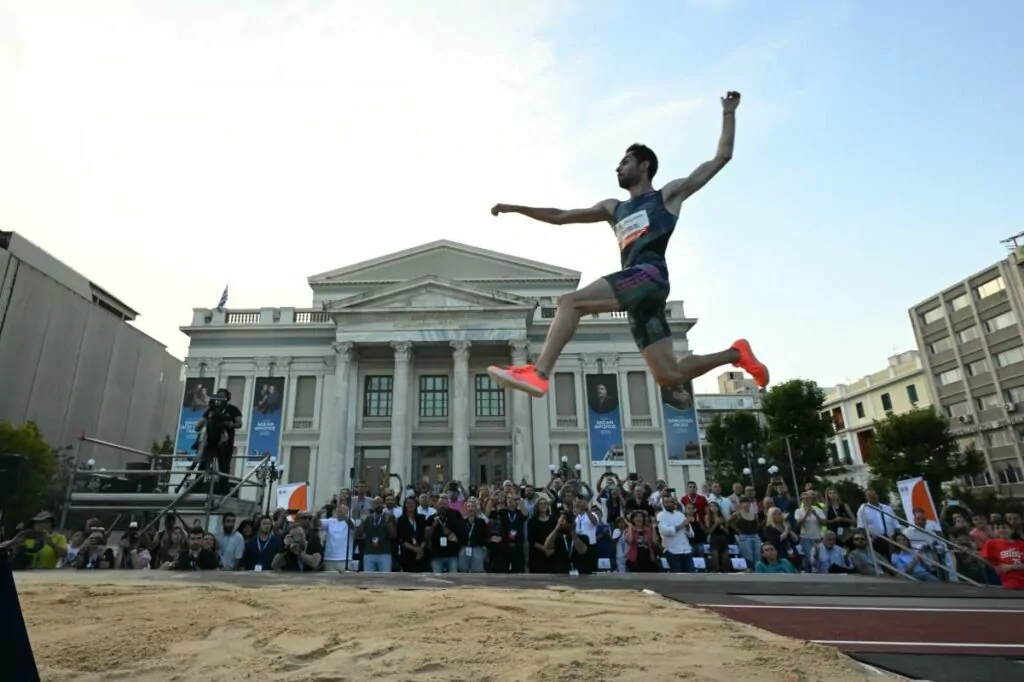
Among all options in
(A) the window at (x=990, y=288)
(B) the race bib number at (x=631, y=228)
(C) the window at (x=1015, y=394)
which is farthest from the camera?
(A) the window at (x=990, y=288)

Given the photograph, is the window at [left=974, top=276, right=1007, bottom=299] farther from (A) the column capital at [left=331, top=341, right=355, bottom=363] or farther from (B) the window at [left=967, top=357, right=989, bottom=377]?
(A) the column capital at [left=331, top=341, right=355, bottom=363]

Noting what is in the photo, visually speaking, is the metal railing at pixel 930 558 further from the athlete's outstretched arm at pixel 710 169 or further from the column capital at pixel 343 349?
the column capital at pixel 343 349

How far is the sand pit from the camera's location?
298 centimetres

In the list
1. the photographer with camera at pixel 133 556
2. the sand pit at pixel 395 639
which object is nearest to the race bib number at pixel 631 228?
the sand pit at pixel 395 639

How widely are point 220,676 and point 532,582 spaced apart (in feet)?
13.0

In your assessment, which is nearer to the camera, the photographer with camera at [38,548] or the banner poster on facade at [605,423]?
the photographer with camera at [38,548]

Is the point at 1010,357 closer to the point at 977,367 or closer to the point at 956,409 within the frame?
the point at 977,367

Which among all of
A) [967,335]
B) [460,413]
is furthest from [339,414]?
[967,335]

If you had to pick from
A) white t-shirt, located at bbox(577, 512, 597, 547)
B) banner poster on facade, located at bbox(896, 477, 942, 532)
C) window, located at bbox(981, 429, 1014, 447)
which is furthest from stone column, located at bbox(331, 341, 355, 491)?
window, located at bbox(981, 429, 1014, 447)

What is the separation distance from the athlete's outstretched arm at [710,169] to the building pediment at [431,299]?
29.9m

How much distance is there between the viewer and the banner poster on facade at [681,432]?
3203cm

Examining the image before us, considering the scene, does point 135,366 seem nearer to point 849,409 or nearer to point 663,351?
point 663,351

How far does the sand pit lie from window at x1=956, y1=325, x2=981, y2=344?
187 feet

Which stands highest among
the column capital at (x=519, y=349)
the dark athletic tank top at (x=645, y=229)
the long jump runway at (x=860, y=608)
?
the column capital at (x=519, y=349)
